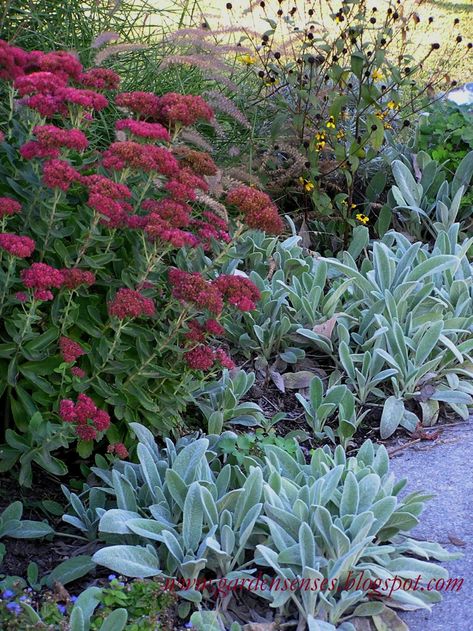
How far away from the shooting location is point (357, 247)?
493cm

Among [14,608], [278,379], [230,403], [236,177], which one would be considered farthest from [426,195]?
[14,608]

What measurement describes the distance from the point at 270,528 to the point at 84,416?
65cm

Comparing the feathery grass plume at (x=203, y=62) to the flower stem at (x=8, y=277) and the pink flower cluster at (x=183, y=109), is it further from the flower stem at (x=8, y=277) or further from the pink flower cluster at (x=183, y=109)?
the flower stem at (x=8, y=277)

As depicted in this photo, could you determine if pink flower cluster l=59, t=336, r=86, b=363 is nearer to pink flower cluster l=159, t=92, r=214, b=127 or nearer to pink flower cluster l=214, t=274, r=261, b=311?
pink flower cluster l=214, t=274, r=261, b=311

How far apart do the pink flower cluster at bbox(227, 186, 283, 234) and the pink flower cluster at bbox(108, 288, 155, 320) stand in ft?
1.46

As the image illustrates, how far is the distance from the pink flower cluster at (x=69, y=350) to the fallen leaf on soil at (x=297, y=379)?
58.2 inches

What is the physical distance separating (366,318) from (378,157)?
1.83m

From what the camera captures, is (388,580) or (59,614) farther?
(388,580)

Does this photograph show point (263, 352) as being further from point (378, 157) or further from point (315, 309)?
point (378, 157)

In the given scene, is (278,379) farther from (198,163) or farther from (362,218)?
(362,218)

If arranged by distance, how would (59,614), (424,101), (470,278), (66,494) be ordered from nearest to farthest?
(59,614) < (66,494) < (470,278) < (424,101)

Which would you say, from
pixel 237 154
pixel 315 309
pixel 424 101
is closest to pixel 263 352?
pixel 315 309

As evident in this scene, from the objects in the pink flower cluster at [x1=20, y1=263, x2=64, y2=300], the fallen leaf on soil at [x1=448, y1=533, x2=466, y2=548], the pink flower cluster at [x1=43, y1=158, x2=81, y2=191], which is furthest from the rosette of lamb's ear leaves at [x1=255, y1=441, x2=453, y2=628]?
the pink flower cluster at [x1=43, y1=158, x2=81, y2=191]

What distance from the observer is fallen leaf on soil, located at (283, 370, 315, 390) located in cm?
407
